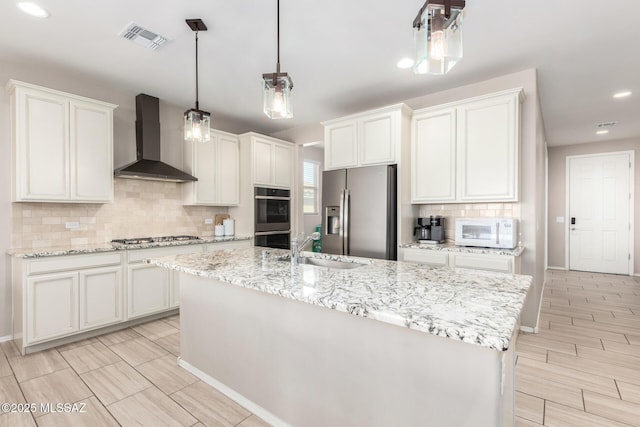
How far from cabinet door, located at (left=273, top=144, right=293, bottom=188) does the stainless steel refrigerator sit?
1131 millimetres

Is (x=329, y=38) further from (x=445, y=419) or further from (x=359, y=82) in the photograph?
(x=445, y=419)

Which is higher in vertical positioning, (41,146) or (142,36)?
(142,36)

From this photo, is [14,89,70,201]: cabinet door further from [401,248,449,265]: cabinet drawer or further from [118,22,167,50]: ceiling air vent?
[401,248,449,265]: cabinet drawer

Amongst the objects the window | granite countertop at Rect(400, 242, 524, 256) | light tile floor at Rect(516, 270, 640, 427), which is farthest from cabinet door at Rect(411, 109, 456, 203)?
the window

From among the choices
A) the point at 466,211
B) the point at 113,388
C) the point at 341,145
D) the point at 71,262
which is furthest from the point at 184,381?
the point at 466,211

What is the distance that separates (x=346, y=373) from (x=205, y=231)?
3596mm

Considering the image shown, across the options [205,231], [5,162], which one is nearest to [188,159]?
[205,231]

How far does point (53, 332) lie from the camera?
278 cm

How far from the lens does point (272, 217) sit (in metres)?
4.73

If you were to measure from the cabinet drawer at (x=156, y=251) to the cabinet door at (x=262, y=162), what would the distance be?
1.30 meters

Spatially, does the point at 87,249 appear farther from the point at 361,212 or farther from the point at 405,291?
the point at 405,291

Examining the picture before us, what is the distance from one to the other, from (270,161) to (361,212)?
1.82 m

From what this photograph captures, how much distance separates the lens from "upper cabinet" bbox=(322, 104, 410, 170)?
137 inches

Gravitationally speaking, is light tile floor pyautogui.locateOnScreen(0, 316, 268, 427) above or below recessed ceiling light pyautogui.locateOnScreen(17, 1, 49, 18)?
below
